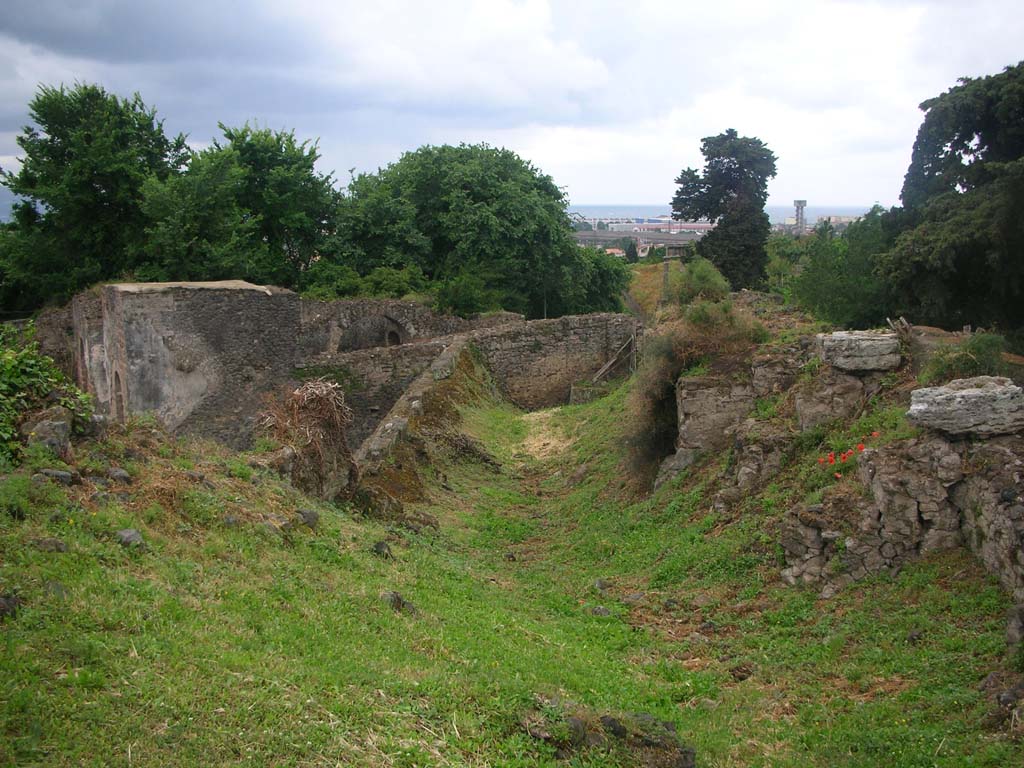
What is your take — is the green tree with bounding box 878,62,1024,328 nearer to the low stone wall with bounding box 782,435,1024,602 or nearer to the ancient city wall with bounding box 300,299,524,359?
the ancient city wall with bounding box 300,299,524,359

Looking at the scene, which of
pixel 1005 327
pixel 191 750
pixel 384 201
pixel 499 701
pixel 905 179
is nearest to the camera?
pixel 191 750

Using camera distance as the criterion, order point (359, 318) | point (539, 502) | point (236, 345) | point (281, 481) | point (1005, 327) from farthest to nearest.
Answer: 1. point (359, 318)
2. point (1005, 327)
3. point (236, 345)
4. point (539, 502)
5. point (281, 481)

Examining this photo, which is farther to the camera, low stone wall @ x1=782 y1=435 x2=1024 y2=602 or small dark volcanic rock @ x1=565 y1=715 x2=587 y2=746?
low stone wall @ x1=782 y1=435 x2=1024 y2=602

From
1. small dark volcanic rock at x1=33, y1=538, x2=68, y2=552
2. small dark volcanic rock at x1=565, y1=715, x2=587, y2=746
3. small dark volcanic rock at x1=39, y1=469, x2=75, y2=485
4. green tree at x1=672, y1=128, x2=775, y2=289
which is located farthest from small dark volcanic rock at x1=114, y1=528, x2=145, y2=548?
green tree at x1=672, y1=128, x2=775, y2=289

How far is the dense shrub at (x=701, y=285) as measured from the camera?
46.7ft

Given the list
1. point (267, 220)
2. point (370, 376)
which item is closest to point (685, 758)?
point (370, 376)

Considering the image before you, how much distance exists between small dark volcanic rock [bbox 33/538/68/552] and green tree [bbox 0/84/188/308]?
20.5m

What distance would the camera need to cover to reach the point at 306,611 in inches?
235

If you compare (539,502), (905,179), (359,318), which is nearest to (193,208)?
(359,318)

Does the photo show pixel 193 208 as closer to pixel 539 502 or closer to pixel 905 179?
pixel 539 502

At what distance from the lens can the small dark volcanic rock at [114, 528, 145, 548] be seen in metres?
5.86

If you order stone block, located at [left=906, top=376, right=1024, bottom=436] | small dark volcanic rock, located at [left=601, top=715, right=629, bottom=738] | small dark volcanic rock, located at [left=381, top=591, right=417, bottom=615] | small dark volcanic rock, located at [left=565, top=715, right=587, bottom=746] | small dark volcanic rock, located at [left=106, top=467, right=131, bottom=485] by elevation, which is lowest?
small dark volcanic rock, located at [left=601, top=715, right=629, bottom=738]

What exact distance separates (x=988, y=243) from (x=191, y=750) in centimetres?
1601

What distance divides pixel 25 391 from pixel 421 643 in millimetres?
3627
